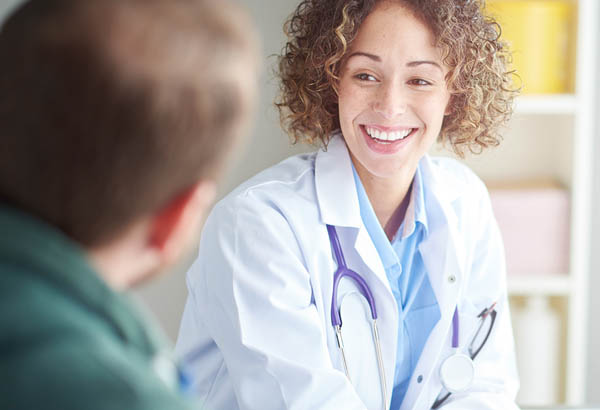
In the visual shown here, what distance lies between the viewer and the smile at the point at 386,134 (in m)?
1.41

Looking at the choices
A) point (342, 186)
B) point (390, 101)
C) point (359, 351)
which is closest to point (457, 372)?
point (359, 351)

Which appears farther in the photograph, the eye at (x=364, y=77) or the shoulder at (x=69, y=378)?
the eye at (x=364, y=77)

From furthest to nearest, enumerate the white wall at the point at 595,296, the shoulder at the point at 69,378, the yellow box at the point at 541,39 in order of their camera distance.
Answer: the white wall at the point at 595,296
the yellow box at the point at 541,39
the shoulder at the point at 69,378

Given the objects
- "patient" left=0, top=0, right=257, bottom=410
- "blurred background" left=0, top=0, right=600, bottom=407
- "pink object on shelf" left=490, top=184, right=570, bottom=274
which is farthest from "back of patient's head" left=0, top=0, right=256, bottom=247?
"pink object on shelf" left=490, top=184, right=570, bottom=274

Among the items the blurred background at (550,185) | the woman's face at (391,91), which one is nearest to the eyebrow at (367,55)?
the woman's face at (391,91)

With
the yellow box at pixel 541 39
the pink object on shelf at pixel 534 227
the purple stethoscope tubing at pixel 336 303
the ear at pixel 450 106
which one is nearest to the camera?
the purple stethoscope tubing at pixel 336 303

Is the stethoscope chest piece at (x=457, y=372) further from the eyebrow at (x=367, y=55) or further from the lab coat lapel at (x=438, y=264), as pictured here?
the eyebrow at (x=367, y=55)

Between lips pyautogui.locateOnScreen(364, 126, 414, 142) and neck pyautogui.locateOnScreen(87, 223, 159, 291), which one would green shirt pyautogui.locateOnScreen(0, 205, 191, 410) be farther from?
lips pyautogui.locateOnScreen(364, 126, 414, 142)

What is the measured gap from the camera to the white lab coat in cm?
123

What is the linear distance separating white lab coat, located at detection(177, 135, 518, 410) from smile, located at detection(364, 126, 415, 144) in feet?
0.25

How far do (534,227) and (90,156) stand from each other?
1881 mm

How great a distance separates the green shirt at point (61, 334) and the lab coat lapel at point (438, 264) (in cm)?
89

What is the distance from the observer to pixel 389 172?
1441 millimetres

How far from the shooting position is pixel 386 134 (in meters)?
1.41
